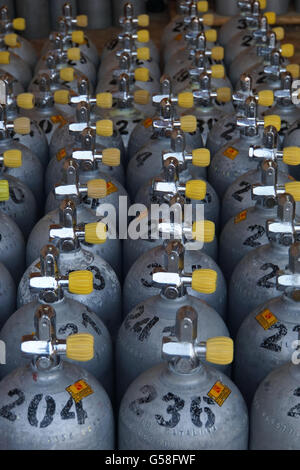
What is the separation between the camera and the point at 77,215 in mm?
1740

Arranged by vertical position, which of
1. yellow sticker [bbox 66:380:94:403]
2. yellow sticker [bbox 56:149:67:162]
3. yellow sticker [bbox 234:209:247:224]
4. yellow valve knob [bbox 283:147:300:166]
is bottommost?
yellow sticker [bbox 66:380:94:403]

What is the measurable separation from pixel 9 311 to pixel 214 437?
545mm

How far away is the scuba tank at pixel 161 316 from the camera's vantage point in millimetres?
1404

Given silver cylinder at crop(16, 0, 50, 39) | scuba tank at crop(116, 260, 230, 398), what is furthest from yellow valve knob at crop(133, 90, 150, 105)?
silver cylinder at crop(16, 0, 50, 39)

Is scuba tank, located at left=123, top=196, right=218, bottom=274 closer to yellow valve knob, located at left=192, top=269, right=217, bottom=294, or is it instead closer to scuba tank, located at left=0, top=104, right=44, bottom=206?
yellow valve knob, located at left=192, top=269, right=217, bottom=294

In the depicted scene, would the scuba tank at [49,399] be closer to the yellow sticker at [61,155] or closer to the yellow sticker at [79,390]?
the yellow sticker at [79,390]

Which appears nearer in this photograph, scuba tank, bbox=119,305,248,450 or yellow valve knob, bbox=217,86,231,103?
scuba tank, bbox=119,305,248,450

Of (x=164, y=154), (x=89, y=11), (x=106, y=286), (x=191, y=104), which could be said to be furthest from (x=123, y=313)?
(x=89, y=11)

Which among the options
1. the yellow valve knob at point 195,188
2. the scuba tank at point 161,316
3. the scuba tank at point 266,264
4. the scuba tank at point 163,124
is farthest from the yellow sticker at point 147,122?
the scuba tank at point 161,316

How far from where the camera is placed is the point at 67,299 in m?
1.46

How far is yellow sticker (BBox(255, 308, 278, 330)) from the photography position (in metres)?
1.43

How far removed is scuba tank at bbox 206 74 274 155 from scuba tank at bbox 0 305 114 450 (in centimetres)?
101

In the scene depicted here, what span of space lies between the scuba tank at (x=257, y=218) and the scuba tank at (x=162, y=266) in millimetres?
112

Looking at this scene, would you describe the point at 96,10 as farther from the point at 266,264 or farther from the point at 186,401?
the point at 186,401
